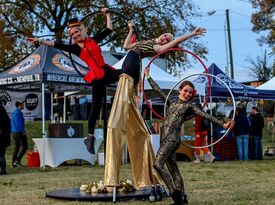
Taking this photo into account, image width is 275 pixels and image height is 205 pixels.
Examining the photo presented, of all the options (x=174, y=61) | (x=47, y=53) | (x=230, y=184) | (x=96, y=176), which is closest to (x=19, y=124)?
(x=47, y=53)

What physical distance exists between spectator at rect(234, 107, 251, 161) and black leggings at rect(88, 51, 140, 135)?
1087 cm

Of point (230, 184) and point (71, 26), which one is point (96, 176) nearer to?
point (230, 184)

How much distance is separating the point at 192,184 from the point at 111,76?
338cm

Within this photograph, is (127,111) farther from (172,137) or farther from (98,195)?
(98,195)

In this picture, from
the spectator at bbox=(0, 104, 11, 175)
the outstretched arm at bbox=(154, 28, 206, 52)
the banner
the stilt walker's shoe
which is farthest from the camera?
the banner

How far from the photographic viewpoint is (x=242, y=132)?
18859 millimetres

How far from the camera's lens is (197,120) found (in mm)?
17406

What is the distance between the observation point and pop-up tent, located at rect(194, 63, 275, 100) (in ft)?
58.8

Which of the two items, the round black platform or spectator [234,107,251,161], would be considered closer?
the round black platform

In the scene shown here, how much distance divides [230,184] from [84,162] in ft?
27.9

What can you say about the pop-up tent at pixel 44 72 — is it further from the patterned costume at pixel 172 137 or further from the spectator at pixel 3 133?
the patterned costume at pixel 172 137

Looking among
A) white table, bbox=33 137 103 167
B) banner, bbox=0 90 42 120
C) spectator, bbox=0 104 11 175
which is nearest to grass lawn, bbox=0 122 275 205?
spectator, bbox=0 104 11 175

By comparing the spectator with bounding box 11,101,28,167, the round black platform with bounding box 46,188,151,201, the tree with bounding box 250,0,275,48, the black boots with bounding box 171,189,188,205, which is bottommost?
the round black platform with bounding box 46,188,151,201

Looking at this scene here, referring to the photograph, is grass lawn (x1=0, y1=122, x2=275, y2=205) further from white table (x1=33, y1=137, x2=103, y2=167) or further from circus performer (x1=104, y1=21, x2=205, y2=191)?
white table (x1=33, y1=137, x2=103, y2=167)
